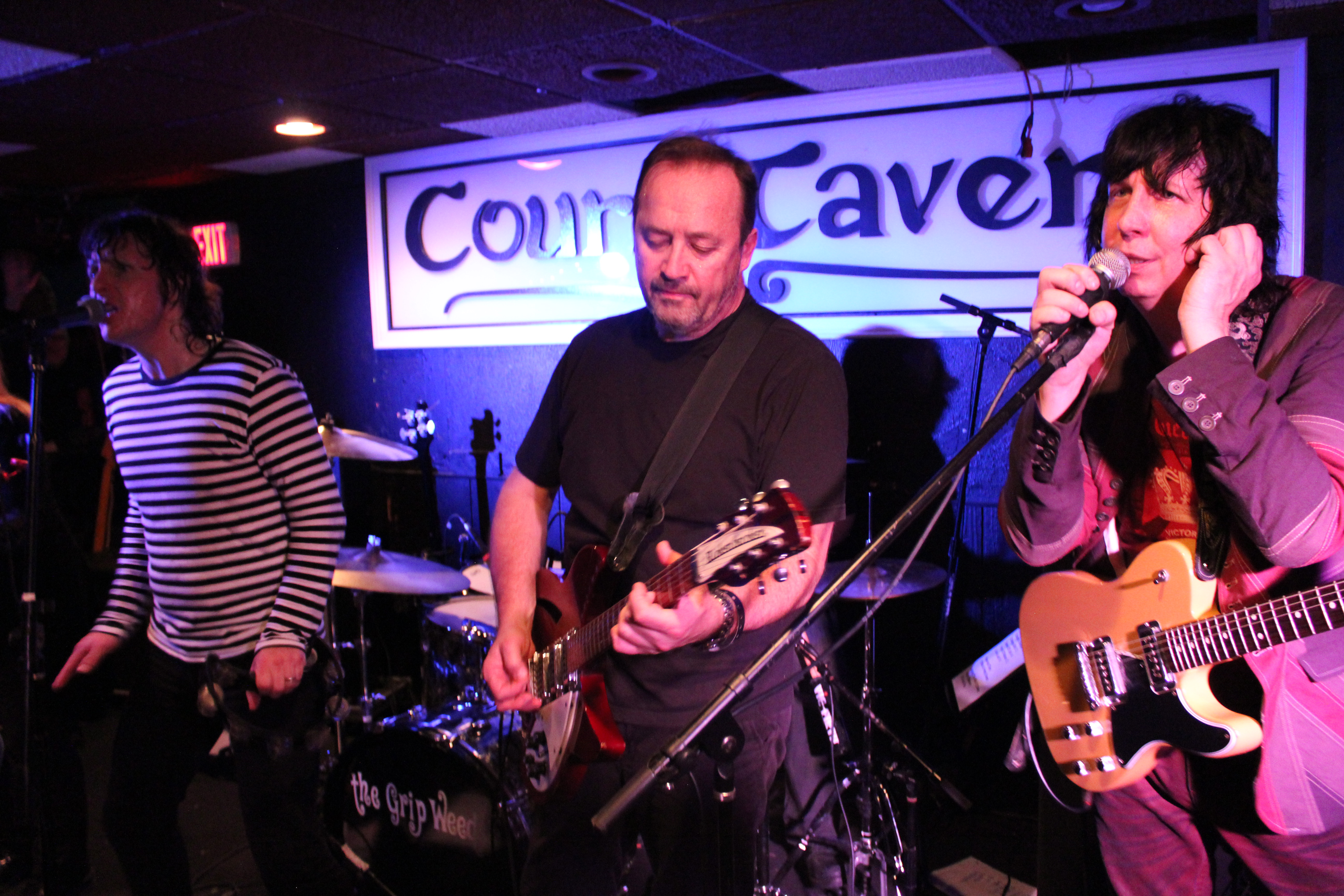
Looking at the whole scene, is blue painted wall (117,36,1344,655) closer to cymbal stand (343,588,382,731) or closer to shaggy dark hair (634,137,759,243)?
cymbal stand (343,588,382,731)

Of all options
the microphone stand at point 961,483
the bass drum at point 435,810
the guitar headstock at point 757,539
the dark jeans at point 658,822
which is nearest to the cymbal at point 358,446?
the bass drum at point 435,810

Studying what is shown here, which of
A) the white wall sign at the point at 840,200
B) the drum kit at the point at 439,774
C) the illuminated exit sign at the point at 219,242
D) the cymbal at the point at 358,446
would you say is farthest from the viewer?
the illuminated exit sign at the point at 219,242

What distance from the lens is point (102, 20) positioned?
2826 millimetres

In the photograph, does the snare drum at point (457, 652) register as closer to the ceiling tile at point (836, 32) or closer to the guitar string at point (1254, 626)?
the guitar string at point (1254, 626)

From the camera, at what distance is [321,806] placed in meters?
3.24

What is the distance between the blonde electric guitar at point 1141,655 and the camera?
1489 millimetres

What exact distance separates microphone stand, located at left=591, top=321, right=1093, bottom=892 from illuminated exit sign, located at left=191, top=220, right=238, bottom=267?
551 cm

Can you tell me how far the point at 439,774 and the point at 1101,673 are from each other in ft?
6.85

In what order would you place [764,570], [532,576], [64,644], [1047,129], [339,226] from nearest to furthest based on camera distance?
1. [764,570]
2. [532,576]
3. [1047,129]
4. [64,644]
5. [339,226]

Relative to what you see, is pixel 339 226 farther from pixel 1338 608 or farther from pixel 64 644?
pixel 1338 608

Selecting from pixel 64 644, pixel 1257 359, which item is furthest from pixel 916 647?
pixel 64 644

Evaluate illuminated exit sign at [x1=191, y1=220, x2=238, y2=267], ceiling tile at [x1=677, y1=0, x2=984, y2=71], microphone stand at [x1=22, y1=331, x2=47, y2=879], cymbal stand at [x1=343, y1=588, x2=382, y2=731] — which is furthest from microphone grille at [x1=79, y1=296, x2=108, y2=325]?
illuminated exit sign at [x1=191, y1=220, x2=238, y2=267]

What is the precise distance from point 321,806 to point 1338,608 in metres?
3.18

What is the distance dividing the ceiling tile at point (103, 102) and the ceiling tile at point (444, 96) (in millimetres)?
430
